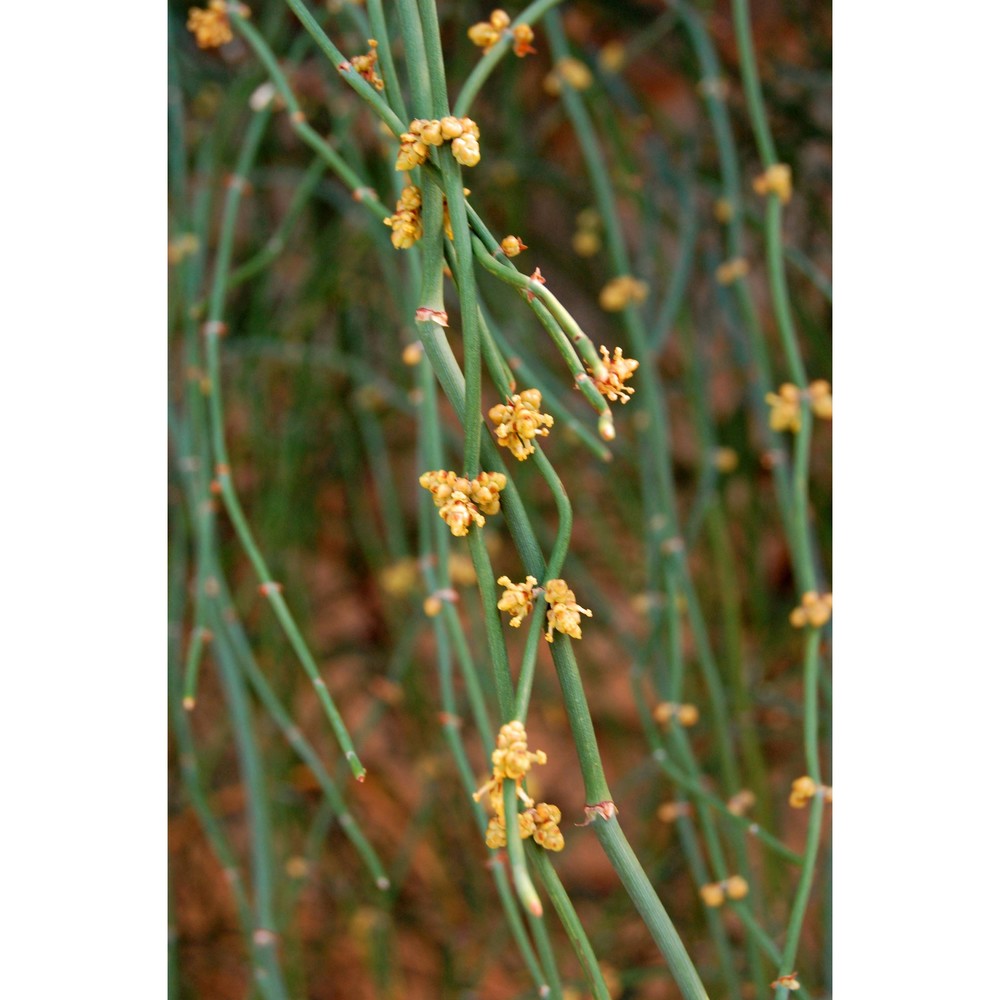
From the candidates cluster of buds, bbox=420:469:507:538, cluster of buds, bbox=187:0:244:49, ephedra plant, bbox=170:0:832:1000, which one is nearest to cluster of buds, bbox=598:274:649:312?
ephedra plant, bbox=170:0:832:1000

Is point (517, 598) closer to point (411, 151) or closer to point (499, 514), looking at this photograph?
point (411, 151)

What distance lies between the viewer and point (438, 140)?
0.20 metres

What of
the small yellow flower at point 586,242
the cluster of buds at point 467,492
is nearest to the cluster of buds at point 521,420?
the cluster of buds at point 467,492

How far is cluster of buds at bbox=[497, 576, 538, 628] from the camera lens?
200mm

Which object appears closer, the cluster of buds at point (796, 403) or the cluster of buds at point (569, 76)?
the cluster of buds at point (796, 403)

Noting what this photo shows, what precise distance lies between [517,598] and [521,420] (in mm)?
34

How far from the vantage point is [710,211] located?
627 mm

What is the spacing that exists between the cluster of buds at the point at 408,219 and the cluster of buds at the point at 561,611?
0.25ft

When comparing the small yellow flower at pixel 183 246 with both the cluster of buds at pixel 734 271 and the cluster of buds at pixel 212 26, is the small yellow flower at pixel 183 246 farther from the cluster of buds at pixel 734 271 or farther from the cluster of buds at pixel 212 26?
the cluster of buds at pixel 734 271

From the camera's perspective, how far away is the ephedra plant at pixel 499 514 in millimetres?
509
